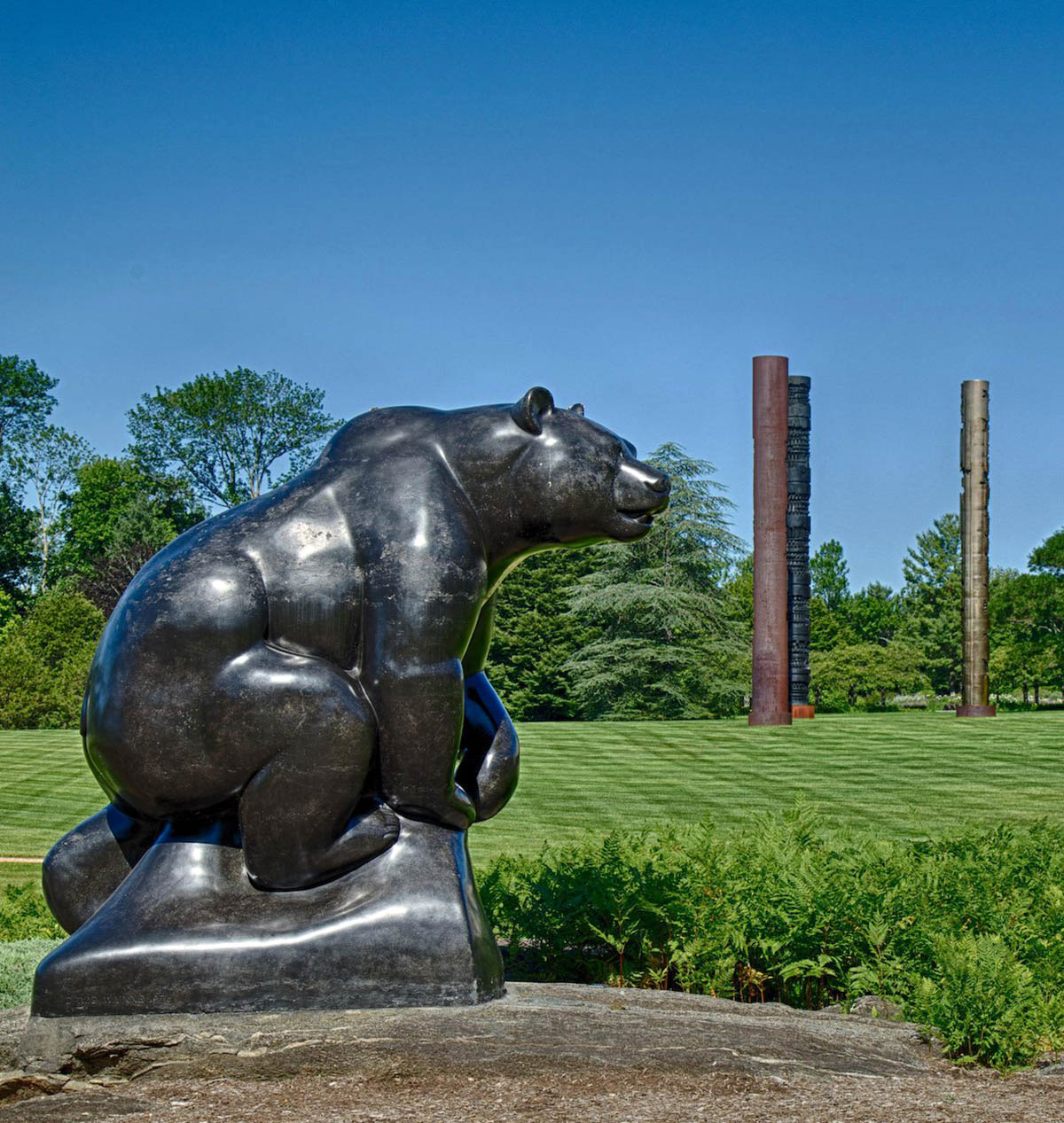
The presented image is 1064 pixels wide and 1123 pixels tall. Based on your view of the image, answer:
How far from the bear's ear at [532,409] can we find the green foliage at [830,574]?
61.8 meters

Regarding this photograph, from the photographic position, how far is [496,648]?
142 ft

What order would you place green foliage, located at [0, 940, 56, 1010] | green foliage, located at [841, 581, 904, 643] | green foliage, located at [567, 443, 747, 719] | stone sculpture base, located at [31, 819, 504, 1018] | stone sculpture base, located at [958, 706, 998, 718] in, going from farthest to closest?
green foliage, located at [841, 581, 904, 643] → green foliage, located at [567, 443, 747, 719] → stone sculpture base, located at [958, 706, 998, 718] → green foliage, located at [0, 940, 56, 1010] → stone sculpture base, located at [31, 819, 504, 1018]

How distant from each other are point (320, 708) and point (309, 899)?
0.69 metres

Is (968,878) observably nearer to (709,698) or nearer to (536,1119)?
(536,1119)

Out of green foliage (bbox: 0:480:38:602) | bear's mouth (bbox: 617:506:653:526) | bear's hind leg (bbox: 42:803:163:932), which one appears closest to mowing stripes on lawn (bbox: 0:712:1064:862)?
bear's hind leg (bbox: 42:803:163:932)

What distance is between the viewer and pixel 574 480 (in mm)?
5180

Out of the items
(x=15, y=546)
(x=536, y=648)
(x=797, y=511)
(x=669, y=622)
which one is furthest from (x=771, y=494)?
(x=15, y=546)

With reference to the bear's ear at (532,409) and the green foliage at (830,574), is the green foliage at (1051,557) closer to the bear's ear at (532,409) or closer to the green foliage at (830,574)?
the green foliage at (830,574)

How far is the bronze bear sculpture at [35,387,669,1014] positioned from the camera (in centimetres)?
477

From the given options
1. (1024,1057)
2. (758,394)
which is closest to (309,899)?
(1024,1057)

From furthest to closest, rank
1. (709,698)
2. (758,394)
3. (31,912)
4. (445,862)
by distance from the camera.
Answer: (709,698) < (758,394) < (31,912) < (445,862)

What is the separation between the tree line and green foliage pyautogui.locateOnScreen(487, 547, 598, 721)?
2.5 inches

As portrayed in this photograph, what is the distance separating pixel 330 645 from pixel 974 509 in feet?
74.9

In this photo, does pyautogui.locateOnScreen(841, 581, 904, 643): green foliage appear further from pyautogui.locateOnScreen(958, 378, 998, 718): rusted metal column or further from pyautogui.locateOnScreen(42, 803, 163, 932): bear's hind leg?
pyautogui.locateOnScreen(42, 803, 163, 932): bear's hind leg
